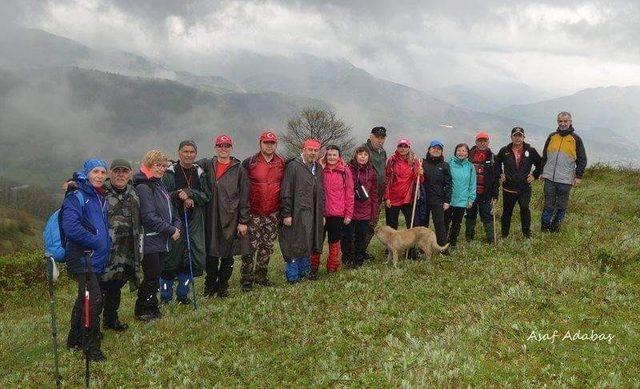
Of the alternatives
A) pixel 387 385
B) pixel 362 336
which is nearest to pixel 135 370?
pixel 362 336

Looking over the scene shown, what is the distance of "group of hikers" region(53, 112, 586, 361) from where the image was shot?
884 centimetres

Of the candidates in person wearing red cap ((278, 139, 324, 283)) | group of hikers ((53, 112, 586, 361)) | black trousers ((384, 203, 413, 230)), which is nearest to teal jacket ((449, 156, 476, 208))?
group of hikers ((53, 112, 586, 361))

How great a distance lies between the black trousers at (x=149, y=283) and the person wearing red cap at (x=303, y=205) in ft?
11.1

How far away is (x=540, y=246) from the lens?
13.0 m

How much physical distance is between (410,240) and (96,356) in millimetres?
8521

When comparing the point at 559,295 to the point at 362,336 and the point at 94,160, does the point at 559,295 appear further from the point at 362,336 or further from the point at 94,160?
the point at 94,160

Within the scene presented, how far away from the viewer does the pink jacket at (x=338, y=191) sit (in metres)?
13.3

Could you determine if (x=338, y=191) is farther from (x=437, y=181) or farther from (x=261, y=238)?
(x=437, y=181)

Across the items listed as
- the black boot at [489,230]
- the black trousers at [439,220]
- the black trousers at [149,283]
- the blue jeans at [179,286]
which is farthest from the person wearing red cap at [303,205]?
the black boot at [489,230]

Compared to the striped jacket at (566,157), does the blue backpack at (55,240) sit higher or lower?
lower

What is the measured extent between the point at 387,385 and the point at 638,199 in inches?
826

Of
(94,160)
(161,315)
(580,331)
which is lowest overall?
(161,315)

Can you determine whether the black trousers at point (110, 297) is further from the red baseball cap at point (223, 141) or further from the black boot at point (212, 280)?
the red baseball cap at point (223, 141)

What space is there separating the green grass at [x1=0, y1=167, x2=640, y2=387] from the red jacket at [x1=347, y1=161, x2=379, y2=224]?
5.70 ft
